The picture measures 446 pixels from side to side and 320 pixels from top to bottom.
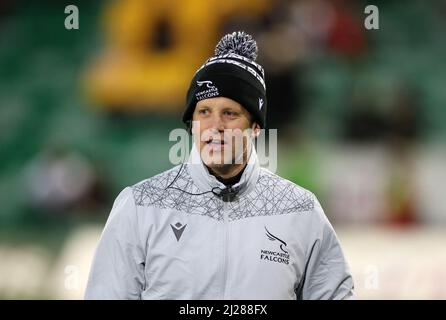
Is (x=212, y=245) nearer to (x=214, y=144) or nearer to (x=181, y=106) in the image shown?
(x=214, y=144)

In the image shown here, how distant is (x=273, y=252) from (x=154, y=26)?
598 centimetres

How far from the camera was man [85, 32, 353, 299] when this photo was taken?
252 centimetres

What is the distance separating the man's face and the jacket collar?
26 mm

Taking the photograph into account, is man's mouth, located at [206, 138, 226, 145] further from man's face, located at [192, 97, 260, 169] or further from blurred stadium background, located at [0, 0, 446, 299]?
blurred stadium background, located at [0, 0, 446, 299]

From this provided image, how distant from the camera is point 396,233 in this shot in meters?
6.60

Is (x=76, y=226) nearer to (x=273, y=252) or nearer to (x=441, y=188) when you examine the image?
(x=441, y=188)

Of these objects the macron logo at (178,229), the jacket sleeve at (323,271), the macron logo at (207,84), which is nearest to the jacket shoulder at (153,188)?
the macron logo at (178,229)

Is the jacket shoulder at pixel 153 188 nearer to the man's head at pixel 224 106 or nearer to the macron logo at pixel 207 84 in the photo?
the man's head at pixel 224 106

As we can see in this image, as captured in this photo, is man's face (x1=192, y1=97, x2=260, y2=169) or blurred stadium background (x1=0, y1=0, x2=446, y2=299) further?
blurred stadium background (x1=0, y1=0, x2=446, y2=299)

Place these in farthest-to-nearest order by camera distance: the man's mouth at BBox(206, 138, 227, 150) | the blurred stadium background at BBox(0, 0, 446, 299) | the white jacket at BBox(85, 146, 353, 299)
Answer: the blurred stadium background at BBox(0, 0, 446, 299)
the man's mouth at BBox(206, 138, 227, 150)
the white jacket at BBox(85, 146, 353, 299)

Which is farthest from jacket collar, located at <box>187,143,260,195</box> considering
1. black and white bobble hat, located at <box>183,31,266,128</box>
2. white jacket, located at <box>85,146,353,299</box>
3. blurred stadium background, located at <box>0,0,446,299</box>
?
blurred stadium background, located at <box>0,0,446,299</box>

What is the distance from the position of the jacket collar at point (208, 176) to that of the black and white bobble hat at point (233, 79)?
0.47 ft
